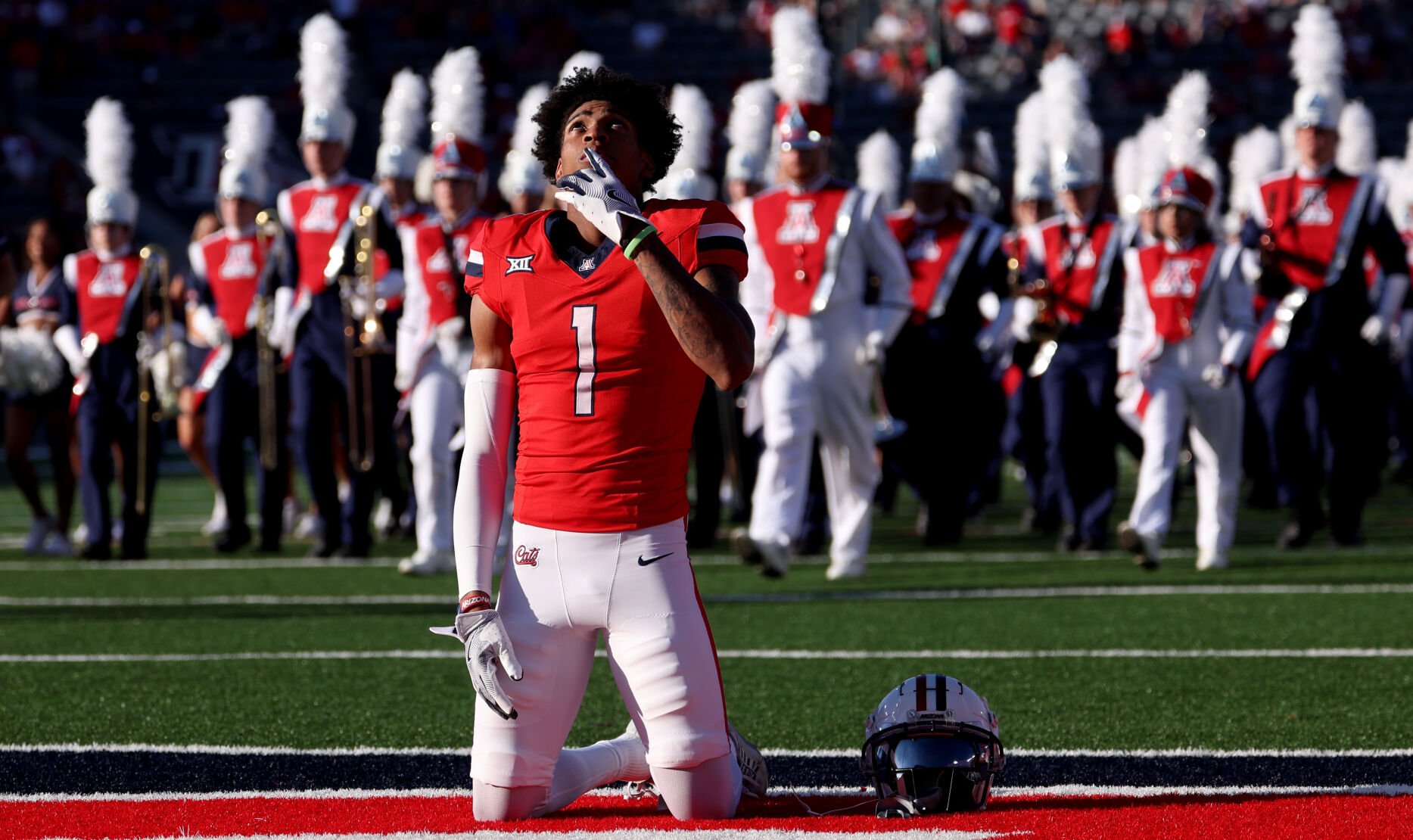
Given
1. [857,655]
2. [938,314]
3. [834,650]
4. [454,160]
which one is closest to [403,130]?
[454,160]

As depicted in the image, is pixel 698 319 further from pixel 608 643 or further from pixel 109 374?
pixel 109 374

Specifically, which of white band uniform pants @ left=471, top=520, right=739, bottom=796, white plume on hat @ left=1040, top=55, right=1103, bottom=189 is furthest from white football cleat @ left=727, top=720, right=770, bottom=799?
white plume on hat @ left=1040, top=55, right=1103, bottom=189

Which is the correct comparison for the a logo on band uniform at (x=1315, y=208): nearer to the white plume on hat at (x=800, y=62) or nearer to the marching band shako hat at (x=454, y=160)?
the white plume on hat at (x=800, y=62)

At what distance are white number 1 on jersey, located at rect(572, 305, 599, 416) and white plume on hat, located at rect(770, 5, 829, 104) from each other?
19.6ft

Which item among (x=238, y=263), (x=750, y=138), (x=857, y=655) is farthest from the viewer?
(x=750, y=138)

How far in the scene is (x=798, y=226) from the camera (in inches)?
366

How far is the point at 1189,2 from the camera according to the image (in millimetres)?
33250

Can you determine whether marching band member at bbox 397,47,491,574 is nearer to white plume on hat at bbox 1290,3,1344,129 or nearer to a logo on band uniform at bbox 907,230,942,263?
a logo on band uniform at bbox 907,230,942,263

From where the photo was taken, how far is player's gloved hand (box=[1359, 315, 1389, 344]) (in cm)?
1077

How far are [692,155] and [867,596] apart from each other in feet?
13.7

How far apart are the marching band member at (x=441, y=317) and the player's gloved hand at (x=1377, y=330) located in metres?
4.46

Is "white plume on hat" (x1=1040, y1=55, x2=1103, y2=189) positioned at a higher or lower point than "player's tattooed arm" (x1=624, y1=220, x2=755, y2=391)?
higher

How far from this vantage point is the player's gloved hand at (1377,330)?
35.3 ft

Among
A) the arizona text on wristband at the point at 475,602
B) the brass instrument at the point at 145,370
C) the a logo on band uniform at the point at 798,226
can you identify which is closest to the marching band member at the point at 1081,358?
the a logo on band uniform at the point at 798,226
